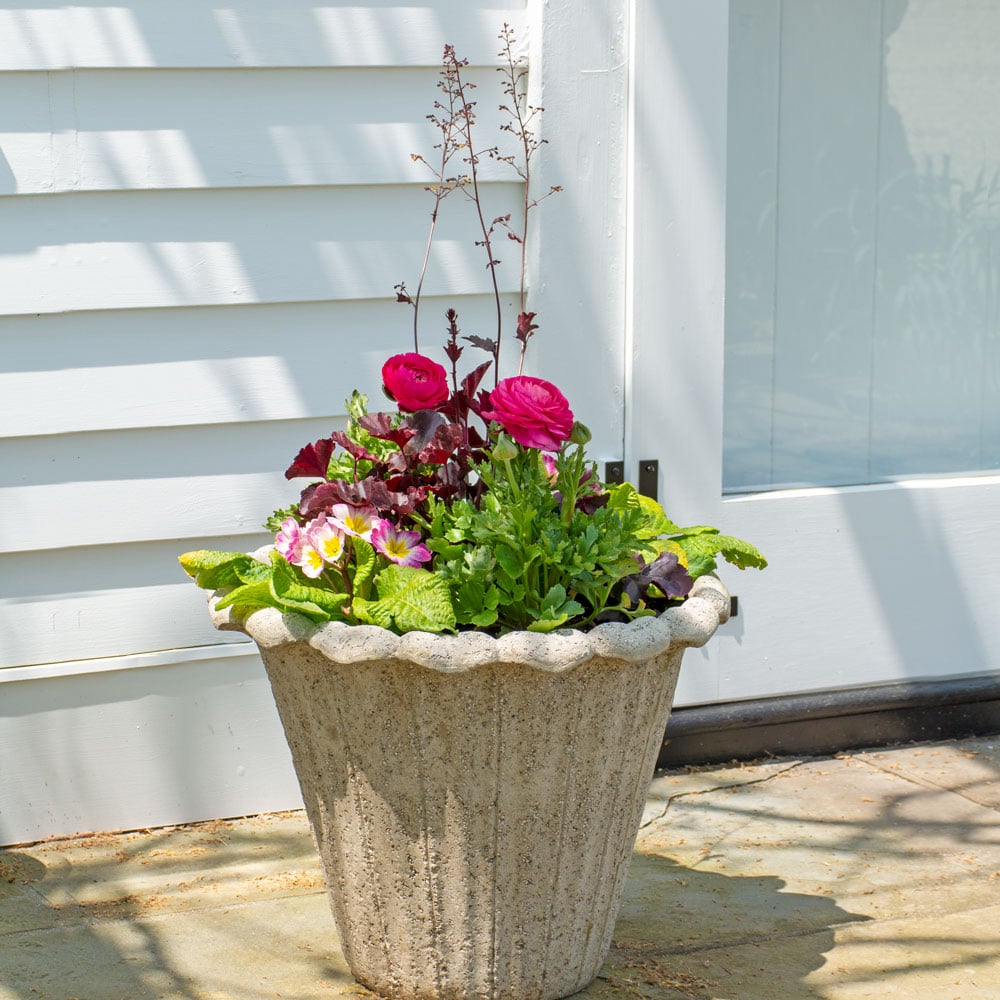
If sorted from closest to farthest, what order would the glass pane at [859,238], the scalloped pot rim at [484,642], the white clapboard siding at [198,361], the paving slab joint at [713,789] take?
the scalloped pot rim at [484,642], the white clapboard siding at [198,361], the paving slab joint at [713,789], the glass pane at [859,238]

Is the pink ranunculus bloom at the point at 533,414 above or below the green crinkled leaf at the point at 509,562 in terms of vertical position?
above

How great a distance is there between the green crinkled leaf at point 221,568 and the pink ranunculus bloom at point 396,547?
23 cm

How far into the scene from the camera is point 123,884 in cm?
275

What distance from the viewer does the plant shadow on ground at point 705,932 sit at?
2.35 m

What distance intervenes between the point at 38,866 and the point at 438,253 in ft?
4.98

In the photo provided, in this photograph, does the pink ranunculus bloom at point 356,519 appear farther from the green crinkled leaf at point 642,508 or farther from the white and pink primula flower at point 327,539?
the green crinkled leaf at point 642,508

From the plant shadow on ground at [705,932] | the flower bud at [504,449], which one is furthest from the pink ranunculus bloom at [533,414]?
the plant shadow on ground at [705,932]

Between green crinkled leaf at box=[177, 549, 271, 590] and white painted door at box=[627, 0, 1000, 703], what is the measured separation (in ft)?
3.91

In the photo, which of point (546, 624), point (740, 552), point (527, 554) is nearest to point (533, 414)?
point (527, 554)

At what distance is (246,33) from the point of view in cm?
279

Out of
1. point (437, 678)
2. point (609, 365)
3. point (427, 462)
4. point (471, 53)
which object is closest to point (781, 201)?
point (609, 365)

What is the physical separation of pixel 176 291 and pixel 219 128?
340 mm

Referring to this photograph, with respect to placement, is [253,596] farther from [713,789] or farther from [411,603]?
[713,789]

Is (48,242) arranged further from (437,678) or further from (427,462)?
(437,678)
